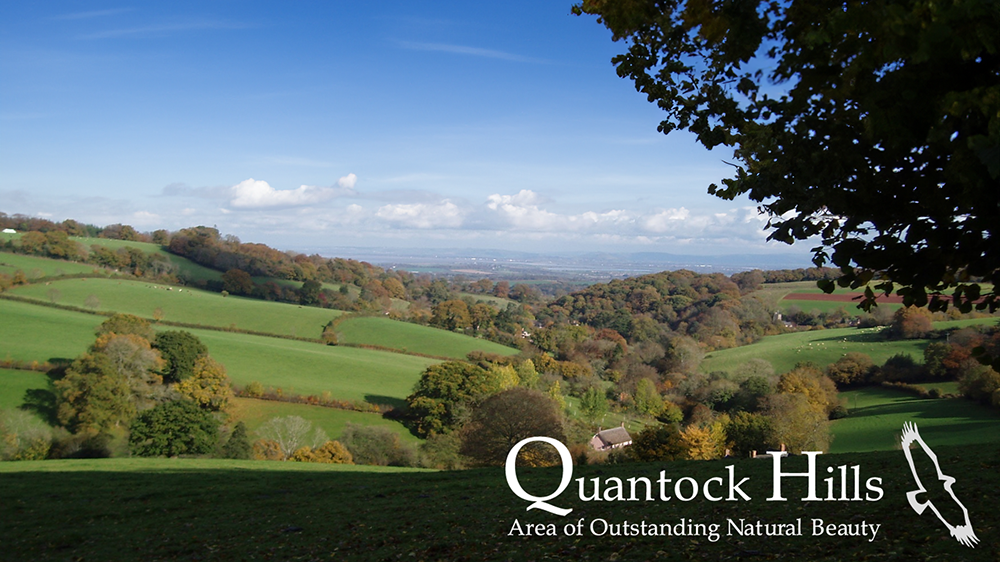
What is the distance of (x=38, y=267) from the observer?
7300 centimetres

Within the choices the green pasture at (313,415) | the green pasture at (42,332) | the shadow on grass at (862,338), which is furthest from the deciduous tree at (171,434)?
the shadow on grass at (862,338)

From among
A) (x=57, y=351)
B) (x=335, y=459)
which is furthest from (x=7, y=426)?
(x=335, y=459)

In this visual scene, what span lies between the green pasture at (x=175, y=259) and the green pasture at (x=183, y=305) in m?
7.57

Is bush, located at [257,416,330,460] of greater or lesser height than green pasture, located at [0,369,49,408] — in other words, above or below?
below

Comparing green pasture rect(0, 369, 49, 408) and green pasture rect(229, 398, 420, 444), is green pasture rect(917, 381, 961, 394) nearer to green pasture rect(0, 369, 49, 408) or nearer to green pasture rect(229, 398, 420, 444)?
green pasture rect(229, 398, 420, 444)

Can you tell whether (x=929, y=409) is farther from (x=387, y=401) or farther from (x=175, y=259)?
(x=175, y=259)

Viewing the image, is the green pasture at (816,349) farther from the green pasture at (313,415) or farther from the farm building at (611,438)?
the green pasture at (313,415)

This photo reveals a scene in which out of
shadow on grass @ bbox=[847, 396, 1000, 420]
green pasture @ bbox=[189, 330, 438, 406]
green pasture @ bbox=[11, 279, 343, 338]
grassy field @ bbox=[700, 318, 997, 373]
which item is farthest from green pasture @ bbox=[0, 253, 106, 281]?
shadow on grass @ bbox=[847, 396, 1000, 420]

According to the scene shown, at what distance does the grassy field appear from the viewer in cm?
6062

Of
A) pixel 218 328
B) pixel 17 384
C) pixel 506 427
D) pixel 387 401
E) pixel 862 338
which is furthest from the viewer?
pixel 862 338

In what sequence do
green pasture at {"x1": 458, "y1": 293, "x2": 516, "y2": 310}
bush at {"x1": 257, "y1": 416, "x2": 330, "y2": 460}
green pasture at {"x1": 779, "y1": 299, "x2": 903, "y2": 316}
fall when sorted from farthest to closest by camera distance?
green pasture at {"x1": 458, "y1": 293, "x2": 516, "y2": 310} < green pasture at {"x1": 779, "y1": 299, "x2": 903, "y2": 316} < bush at {"x1": 257, "y1": 416, "x2": 330, "y2": 460}

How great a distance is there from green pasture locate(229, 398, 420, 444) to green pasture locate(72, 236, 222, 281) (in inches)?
1938

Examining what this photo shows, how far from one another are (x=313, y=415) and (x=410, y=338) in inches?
1192

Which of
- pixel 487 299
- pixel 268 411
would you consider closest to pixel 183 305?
pixel 268 411
